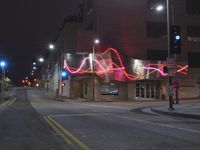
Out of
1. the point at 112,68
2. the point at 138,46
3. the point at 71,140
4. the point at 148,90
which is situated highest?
the point at 138,46

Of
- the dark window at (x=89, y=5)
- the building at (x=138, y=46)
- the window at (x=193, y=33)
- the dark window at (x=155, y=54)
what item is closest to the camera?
the building at (x=138, y=46)

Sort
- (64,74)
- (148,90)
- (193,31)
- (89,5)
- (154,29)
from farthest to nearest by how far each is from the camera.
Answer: (89,5), (64,74), (193,31), (154,29), (148,90)

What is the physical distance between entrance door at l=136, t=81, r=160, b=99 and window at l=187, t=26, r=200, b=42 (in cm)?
938

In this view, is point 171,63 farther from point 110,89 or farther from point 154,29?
point 154,29

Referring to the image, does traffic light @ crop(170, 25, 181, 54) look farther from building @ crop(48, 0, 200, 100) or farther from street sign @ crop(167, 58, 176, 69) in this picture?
building @ crop(48, 0, 200, 100)

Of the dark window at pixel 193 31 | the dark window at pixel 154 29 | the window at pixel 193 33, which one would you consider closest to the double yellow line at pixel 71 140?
the dark window at pixel 154 29

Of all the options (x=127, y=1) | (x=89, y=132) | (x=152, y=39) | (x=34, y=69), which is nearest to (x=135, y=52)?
(x=152, y=39)

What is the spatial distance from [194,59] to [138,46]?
31.6 feet

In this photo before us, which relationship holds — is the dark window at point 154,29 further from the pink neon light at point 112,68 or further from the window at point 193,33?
the pink neon light at point 112,68

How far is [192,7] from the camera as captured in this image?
65125 mm

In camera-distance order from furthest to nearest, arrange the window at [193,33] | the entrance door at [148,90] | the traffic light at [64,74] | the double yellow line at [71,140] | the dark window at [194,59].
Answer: the traffic light at [64,74]
the window at [193,33]
the dark window at [194,59]
the entrance door at [148,90]
the double yellow line at [71,140]

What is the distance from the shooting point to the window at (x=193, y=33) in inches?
2537

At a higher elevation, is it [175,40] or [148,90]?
[175,40]

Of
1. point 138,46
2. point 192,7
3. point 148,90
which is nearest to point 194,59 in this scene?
point 192,7
